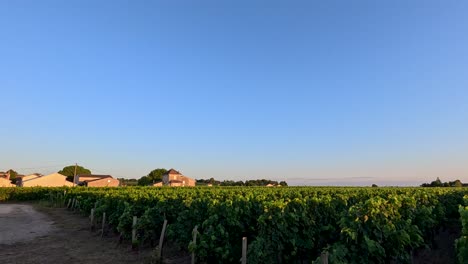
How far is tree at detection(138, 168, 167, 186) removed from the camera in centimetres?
11494

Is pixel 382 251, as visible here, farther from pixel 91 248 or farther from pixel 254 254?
pixel 91 248

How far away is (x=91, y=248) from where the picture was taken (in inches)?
562

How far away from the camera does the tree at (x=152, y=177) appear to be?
115 meters

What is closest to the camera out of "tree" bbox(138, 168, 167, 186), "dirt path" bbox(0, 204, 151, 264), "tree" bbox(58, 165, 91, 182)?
"dirt path" bbox(0, 204, 151, 264)

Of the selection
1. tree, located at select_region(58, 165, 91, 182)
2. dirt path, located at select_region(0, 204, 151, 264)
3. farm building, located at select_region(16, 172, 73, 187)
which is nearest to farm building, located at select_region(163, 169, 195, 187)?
farm building, located at select_region(16, 172, 73, 187)

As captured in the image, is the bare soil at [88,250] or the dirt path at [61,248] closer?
the bare soil at [88,250]

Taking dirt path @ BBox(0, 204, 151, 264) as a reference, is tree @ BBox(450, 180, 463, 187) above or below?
above

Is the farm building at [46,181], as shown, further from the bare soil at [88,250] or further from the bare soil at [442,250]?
the bare soil at [442,250]

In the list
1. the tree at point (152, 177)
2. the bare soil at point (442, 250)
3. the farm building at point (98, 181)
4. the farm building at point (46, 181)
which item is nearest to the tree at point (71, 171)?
the tree at point (152, 177)

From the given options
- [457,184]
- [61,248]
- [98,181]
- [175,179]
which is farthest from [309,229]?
[175,179]

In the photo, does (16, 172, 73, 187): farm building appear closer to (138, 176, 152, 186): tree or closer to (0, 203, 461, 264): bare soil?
(138, 176, 152, 186): tree

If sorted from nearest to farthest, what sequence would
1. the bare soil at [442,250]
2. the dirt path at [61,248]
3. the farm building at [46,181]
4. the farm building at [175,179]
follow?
the bare soil at [442,250] < the dirt path at [61,248] < the farm building at [46,181] < the farm building at [175,179]

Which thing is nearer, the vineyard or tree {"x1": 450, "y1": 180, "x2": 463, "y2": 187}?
the vineyard

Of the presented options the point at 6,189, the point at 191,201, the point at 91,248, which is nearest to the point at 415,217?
the point at 191,201
